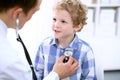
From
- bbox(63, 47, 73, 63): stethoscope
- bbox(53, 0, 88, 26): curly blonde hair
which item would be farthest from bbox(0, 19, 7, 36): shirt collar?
bbox(53, 0, 88, 26): curly blonde hair

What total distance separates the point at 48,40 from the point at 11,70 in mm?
839

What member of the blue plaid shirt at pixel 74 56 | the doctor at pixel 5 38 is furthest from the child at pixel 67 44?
the doctor at pixel 5 38

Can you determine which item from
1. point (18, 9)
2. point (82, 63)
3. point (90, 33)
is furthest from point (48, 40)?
point (18, 9)

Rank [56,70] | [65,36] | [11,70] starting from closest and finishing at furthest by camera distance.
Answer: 1. [11,70]
2. [56,70]
3. [65,36]

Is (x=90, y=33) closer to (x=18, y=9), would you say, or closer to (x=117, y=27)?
(x=117, y=27)

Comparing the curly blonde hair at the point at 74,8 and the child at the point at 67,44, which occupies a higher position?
the curly blonde hair at the point at 74,8

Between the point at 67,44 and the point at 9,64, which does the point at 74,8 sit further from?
the point at 9,64

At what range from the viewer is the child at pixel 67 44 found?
1543mm

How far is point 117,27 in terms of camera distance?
2.27m

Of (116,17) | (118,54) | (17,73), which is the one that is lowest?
(118,54)

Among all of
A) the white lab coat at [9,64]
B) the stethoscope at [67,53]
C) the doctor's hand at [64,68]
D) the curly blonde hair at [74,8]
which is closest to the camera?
the white lab coat at [9,64]

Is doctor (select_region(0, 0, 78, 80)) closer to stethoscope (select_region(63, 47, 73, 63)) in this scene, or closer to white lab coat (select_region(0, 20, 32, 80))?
white lab coat (select_region(0, 20, 32, 80))

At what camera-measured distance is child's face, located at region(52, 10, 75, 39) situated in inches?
60.6

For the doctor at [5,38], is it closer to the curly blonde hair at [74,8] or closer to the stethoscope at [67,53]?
the stethoscope at [67,53]
